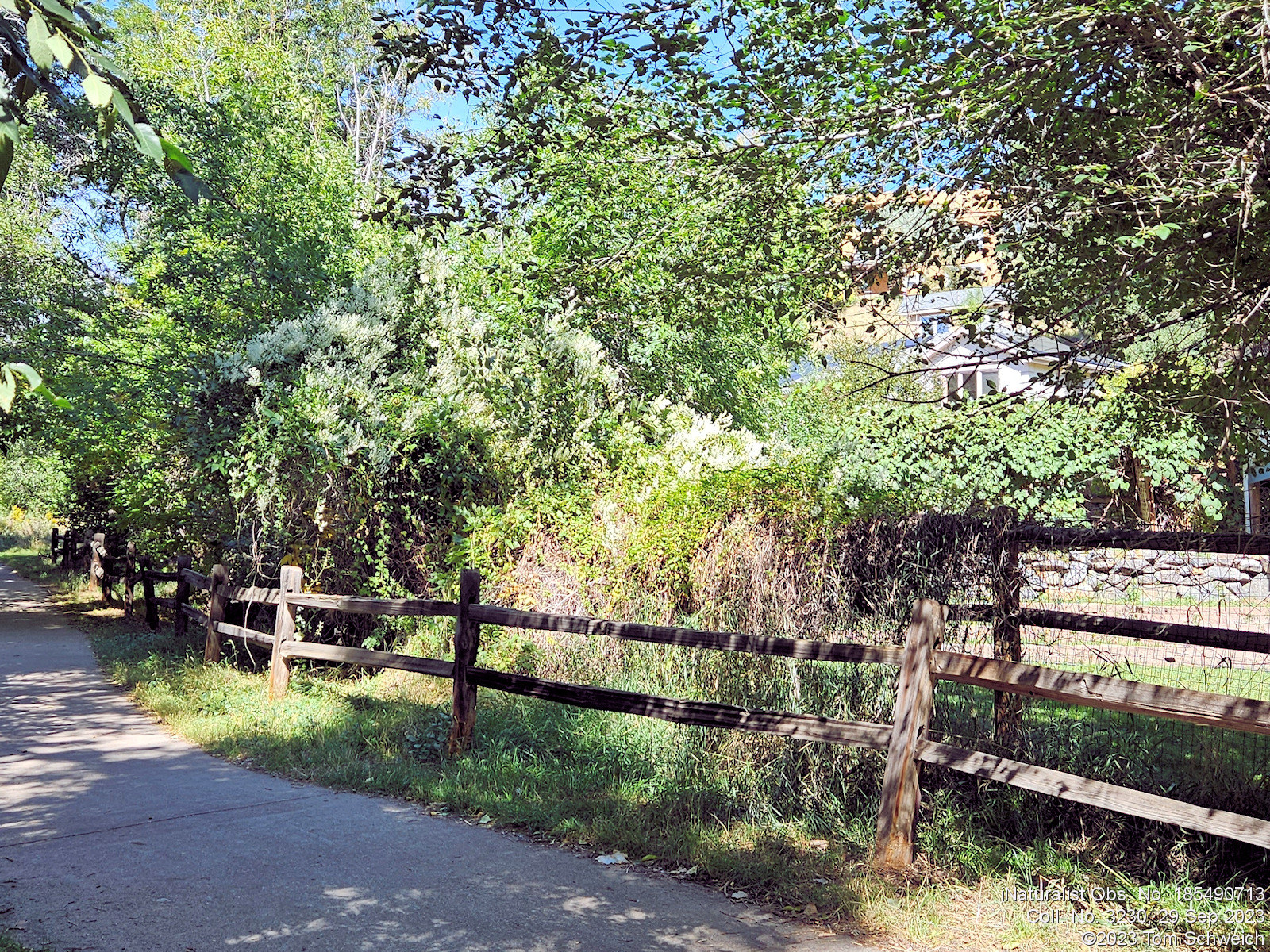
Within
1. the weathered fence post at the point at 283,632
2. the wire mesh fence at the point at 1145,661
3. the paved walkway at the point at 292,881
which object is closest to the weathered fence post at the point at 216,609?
the weathered fence post at the point at 283,632

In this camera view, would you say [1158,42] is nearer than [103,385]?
Yes

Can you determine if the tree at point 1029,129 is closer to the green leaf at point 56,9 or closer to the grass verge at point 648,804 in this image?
the grass verge at point 648,804

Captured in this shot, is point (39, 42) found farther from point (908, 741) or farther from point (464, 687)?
point (464, 687)

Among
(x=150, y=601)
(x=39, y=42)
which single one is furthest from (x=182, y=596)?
(x=39, y=42)

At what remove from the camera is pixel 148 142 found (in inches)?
83.5

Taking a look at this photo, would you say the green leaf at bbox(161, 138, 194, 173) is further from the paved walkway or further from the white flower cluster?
the white flower cluster

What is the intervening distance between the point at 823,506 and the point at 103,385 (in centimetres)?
1126

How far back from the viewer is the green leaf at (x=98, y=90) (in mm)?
2090

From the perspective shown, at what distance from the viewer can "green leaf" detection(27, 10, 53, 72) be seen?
212 centimetres

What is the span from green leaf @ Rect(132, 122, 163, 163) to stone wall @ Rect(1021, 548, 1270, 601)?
540 cm

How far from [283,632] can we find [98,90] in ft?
26.8

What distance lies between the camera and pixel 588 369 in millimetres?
12656

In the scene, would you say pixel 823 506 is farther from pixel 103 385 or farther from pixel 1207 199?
pixel 103 385

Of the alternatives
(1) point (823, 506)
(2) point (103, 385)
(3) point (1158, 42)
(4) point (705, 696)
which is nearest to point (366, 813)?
(4) point (705, 696)
